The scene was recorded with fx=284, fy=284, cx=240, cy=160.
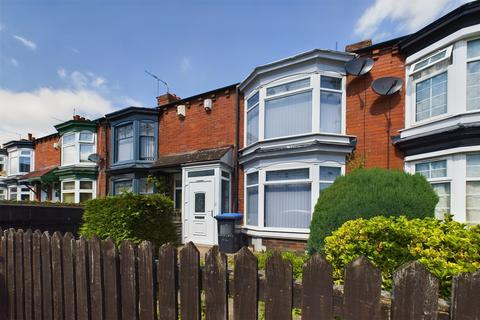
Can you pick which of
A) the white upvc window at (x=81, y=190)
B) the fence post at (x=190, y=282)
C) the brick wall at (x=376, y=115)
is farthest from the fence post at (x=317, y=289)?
the white upvc window at (x=81, y=190)

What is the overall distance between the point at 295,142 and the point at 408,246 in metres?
6.19

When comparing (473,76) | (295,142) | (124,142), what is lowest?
(295,142)

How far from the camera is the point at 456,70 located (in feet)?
21.3

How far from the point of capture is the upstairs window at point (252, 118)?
10.0 meters

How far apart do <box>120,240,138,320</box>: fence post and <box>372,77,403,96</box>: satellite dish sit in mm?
7794

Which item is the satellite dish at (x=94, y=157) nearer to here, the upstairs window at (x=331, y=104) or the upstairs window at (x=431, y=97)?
the upstairs window at (x=331, y=104)

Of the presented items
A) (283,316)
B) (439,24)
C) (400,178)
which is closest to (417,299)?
(283,316)

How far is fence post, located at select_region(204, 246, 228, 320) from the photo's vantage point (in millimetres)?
1883

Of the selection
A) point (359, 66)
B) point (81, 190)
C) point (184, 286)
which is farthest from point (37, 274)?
point (81, 190)

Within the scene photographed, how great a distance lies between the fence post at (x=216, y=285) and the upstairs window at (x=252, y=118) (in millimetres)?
8226

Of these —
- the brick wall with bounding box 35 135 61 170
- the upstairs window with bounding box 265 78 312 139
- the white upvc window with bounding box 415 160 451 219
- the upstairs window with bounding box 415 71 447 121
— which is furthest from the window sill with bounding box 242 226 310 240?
the brick wall with bounding box 35 135 61 170

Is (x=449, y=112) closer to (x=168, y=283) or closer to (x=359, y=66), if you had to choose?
(x=359, y=66)

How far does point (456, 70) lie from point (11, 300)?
29.2ft

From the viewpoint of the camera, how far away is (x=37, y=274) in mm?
2816
